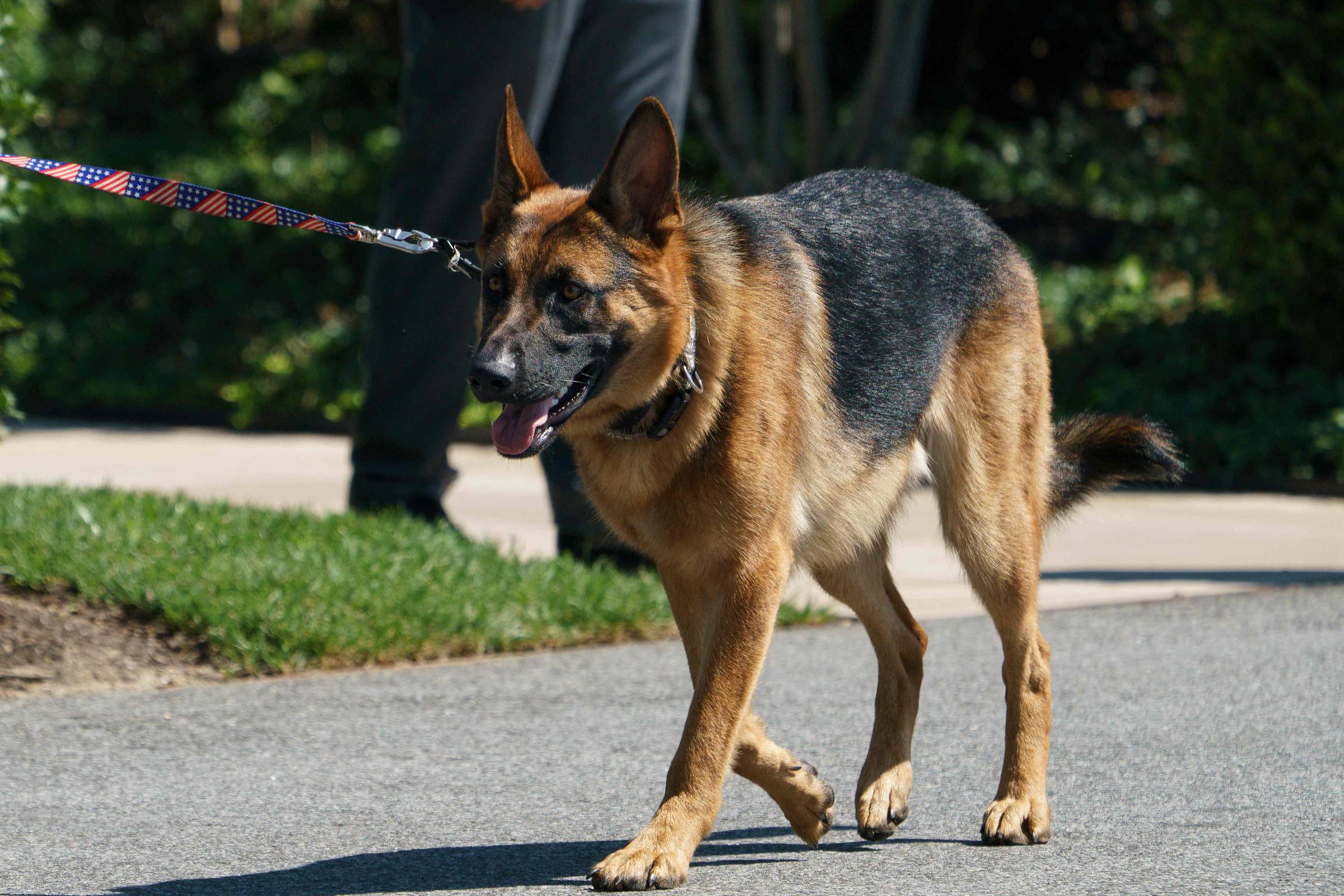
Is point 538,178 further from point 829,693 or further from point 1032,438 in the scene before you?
point 829,693

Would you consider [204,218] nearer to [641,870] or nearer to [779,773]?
[779,773]

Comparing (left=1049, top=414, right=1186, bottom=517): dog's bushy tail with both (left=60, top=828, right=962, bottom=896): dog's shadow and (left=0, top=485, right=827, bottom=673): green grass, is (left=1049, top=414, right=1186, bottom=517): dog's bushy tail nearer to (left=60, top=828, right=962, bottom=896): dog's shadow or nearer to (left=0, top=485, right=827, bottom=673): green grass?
(left=60, top=828, right=962, bottom=896): dog's shadow

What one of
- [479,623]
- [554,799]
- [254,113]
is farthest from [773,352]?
[254,113]

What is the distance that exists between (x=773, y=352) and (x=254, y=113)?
39.6ft

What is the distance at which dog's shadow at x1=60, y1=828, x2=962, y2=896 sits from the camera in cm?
324

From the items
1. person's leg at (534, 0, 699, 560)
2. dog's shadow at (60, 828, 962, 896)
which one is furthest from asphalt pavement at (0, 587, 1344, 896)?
person's leg at (534, 0, 699, 560)

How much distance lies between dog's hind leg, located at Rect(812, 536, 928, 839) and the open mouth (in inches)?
38.7

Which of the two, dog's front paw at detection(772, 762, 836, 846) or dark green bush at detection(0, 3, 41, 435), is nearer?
dog's front paw at detection(772, 762, 836, 846)

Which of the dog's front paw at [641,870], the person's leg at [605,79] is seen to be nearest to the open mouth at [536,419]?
the dog's front paw at [641,870]

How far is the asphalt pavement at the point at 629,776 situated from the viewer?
3389 millimetres

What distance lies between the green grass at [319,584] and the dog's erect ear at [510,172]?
187 centimetres

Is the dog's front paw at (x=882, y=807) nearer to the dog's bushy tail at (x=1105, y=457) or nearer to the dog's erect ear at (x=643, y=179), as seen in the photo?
the dog's bushy tail at (x=1105, y=457)

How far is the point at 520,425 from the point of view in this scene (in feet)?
10.9

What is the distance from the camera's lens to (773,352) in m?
3.63
